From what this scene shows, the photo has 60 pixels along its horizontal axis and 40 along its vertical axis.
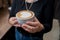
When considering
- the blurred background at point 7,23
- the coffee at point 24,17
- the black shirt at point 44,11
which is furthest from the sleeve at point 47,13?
the blurred background at point 7,23

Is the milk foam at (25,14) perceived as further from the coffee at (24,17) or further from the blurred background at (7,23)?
the blurred background at (7,23)

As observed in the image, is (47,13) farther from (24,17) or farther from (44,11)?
(24,17)

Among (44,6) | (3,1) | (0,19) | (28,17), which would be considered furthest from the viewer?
(3,1)

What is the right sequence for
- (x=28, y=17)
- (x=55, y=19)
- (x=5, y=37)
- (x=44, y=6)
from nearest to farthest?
(x=28, y=17) < (x=44, y=6) < (x=5, y=37) < (x=55, y=19)

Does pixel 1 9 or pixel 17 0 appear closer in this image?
pixel 17 0

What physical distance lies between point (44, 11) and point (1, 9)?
1.26 metres

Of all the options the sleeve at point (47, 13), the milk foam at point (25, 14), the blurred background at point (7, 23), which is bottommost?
the blurred background at point (7, 23)

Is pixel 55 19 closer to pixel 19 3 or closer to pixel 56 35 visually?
pixel 56 35

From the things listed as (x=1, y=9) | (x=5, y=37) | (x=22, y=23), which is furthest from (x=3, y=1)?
(x=22, y=23)

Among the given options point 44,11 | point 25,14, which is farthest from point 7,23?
point 25,14

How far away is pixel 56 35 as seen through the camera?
1521 millimetres

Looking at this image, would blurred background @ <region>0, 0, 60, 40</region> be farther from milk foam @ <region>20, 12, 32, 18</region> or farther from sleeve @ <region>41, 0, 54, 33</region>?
milk foam @ <region>20, 12, 32, 18</region>

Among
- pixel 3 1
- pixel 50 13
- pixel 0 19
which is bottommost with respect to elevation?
pixel 0 19

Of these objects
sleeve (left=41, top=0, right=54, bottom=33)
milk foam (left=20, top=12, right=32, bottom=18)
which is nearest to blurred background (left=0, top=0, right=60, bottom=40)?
sleeve (left=41, top=0, right=54, bottom=33)
